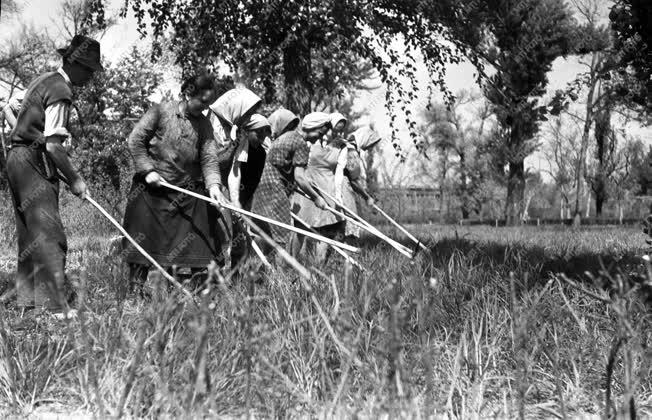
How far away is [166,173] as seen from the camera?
524cm

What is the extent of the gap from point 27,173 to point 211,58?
285 inches

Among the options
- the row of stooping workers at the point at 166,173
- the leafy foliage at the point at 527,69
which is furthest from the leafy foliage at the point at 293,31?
the leafy foliage at the point at 527,69

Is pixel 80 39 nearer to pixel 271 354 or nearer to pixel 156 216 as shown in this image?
pixel 156 216

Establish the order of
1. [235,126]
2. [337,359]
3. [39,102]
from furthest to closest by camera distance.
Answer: [235,126], [39,102], [337,359]

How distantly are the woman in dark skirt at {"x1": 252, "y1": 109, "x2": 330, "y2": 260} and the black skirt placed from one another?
38.2 inches

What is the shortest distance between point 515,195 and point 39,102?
3318 centimetres

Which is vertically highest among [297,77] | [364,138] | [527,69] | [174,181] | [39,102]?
[527,69]

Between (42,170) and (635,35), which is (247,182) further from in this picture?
(635,35)

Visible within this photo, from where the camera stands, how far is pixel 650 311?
3.45 metres

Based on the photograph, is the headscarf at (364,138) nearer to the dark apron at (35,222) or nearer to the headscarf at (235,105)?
the headscarf at (235,105)

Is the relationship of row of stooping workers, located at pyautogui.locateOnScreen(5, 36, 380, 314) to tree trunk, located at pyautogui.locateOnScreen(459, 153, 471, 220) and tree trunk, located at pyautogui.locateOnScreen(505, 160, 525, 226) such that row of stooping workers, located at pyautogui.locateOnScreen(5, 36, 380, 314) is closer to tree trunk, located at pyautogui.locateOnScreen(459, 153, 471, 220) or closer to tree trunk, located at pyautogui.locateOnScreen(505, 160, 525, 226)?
tree trunk, located at pyautogui.locateOnScreen(505, 160, 525, 226)

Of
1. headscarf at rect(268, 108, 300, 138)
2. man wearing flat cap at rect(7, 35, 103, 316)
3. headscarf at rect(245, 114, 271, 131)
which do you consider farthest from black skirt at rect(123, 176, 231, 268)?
headscarf at rect(268, 108, 300, 138)

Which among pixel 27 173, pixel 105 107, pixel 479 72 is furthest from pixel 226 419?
pixel 105 107

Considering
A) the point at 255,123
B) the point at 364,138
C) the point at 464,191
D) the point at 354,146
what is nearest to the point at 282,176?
the point at 255,123
